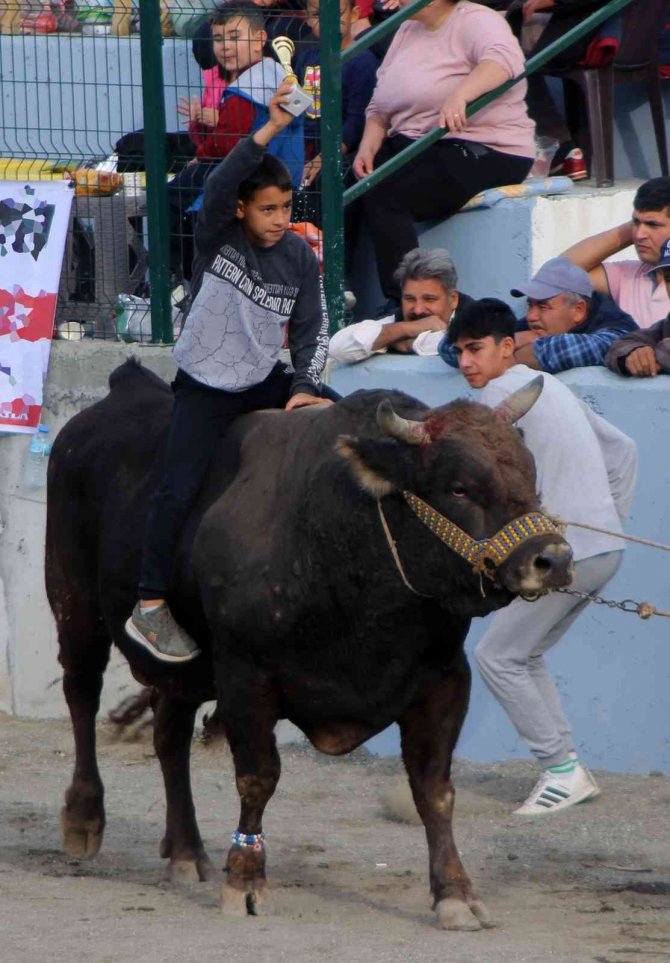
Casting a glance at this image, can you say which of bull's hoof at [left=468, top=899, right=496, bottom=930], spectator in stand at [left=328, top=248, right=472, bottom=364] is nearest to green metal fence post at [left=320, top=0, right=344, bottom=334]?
spectator in stand at [left=328, top=248, right=472, bottom=364]

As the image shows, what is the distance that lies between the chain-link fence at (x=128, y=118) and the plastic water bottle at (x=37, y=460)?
1.79 ft

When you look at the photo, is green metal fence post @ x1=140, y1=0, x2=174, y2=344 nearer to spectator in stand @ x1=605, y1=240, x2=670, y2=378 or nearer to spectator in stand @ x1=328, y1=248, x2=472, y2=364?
spectator in stand @ x1=328, y1=248, x2=472, y2=364

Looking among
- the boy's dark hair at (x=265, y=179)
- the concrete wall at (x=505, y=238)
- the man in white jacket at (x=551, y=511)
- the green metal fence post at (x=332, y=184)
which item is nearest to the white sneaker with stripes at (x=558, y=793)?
the man in white jacket at (x=551, y=511)

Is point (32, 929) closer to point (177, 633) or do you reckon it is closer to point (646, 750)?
point (177, 633)

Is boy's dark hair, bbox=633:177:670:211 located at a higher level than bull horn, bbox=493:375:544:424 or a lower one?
higher

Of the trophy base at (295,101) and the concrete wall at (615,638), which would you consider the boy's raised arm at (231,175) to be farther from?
the concrete wall at (615,638)

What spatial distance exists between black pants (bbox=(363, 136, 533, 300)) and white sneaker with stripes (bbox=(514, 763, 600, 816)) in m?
2.54

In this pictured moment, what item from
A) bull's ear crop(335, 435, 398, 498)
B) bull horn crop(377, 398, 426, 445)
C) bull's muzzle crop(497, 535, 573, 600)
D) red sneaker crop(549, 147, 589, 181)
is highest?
red sneaker crop(549, 147, 589, 181)

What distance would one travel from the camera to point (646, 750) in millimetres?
6922

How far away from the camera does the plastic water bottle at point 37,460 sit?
8.28 m

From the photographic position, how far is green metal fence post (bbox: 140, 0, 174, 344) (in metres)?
8.12

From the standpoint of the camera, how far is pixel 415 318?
7.54 meters

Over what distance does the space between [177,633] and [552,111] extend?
4.91 meters

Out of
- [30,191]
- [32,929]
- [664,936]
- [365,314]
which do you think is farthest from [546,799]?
[30,191]
